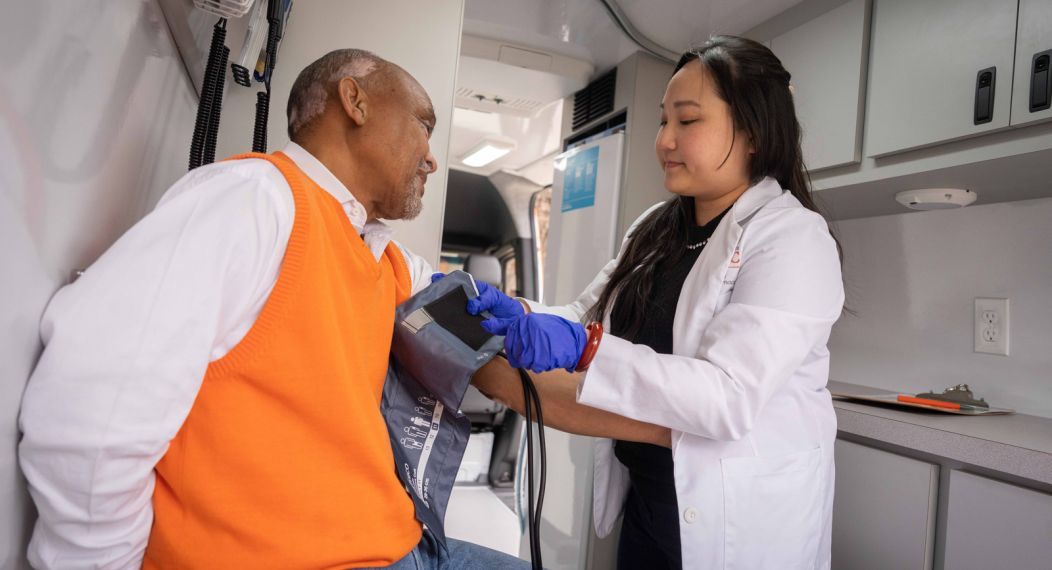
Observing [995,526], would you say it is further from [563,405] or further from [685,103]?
[685,103]

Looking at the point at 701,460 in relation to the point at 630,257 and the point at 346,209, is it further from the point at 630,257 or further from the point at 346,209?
the point at 346,209

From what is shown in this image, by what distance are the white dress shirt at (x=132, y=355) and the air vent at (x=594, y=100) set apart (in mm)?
2447

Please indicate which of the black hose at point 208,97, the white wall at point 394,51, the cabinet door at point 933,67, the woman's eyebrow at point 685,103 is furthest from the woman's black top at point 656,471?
the black hose at point 208,97

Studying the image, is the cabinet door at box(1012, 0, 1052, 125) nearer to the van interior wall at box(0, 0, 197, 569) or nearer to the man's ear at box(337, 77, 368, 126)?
the man's ear at box(337, 77, 368, 126)

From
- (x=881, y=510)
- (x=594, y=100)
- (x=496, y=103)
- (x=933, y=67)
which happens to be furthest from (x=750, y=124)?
(x=496, y=103)

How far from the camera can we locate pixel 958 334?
2023mm

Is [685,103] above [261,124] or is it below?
above

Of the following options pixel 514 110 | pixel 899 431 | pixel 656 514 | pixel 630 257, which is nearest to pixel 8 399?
pixel 656 514

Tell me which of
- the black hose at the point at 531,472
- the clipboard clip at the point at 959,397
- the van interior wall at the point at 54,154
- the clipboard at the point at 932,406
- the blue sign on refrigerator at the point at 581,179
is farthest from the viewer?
the blue sign on refrigerator at the point at 581,179

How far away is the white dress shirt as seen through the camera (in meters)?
0.55

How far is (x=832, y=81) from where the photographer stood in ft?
6.59

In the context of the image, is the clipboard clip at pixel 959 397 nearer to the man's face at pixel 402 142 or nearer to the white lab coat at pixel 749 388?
the white lab coat at pixel 749 388

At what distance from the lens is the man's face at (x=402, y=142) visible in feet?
3.44

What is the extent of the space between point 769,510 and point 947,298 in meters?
1.41
